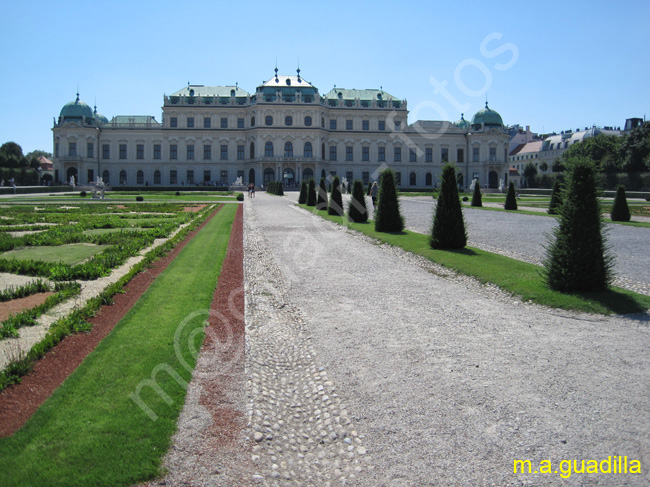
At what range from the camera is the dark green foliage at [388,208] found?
67.4ft

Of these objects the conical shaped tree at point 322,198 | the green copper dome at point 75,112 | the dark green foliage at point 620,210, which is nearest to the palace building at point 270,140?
the green copper dome at point 75,112

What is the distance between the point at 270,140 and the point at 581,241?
73615mm

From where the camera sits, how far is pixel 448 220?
1562cm

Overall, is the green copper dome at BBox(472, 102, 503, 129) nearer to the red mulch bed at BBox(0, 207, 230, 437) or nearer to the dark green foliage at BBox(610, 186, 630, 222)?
the dark green foliage at BBox(610, 186, 630, 222)

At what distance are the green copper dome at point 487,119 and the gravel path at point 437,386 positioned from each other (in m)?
80.2

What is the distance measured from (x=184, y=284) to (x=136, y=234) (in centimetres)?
804

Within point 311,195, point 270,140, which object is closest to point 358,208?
point 311,195

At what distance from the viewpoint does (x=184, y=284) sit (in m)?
10.3

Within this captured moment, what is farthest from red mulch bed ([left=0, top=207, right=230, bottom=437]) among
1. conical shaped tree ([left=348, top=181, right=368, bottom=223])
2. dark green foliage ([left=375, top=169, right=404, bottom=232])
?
conical shaped tree ([left=348, top=181, right=368, bottom=223])

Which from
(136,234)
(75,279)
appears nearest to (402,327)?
(75,279)

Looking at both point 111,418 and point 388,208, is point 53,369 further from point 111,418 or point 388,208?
point 388,208

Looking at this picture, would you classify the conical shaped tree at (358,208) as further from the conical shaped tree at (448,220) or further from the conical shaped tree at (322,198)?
the conical shaped tree at (448,220)

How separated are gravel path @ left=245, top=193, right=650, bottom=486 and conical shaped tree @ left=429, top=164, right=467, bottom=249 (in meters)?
5.39

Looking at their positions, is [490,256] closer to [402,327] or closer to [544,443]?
[402,327]
